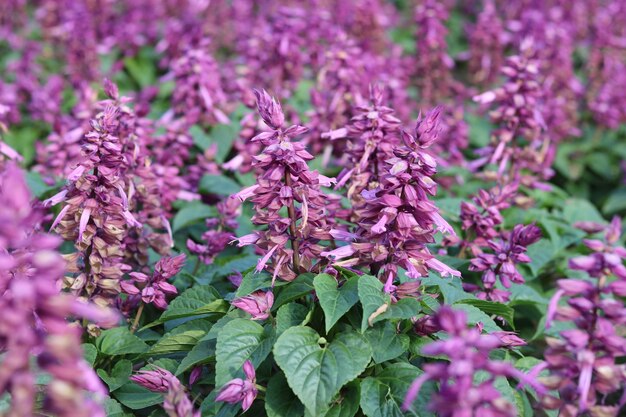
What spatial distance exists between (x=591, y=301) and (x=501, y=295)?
1167mm

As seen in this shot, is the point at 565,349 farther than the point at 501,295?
No

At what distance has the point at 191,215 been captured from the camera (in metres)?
4.45

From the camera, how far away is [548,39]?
6867 mm

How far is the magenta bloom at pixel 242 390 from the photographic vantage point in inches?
101

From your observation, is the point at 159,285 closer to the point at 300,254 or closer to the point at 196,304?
the point at 196,304

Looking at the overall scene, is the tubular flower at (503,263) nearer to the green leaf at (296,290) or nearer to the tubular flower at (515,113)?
the green leaf at (296,290)

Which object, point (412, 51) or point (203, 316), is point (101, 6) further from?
point (203, 316)

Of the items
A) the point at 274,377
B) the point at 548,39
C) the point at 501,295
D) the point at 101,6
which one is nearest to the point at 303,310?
the point at 274,377

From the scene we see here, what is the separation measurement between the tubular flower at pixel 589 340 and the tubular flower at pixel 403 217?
67cm

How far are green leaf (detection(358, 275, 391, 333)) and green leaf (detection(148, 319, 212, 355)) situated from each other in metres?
0.81

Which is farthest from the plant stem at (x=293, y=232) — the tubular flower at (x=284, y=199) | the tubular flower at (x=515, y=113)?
the tubular flower at (x=515, y=113)

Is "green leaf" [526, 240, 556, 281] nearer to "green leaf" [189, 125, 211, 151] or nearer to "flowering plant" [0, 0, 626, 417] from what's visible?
"flowering plant" [0, 0, 626, 417]

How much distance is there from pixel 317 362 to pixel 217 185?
223 centimetres

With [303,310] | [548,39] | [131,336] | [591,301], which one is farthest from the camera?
[548,39]
